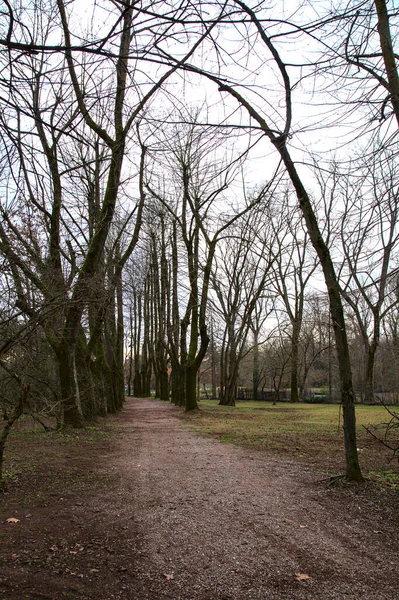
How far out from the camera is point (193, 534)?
4.27 m

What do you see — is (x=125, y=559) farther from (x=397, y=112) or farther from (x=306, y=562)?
(x=397, y=112)

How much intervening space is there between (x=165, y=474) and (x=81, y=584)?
146 inches

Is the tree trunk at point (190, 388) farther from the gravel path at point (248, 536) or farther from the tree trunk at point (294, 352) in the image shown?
the gravel path at point (248, 536)

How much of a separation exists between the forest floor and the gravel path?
0.01 meters

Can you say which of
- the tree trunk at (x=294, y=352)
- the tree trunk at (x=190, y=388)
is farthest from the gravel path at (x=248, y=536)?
the tree trunk at (x=294, y=352)

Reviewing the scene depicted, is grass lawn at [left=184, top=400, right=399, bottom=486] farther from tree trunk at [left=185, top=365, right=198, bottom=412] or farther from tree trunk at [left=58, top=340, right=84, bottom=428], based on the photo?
tree trunk at [left=185, top=365, right=198, bottom=412]

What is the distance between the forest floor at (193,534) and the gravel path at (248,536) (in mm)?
14

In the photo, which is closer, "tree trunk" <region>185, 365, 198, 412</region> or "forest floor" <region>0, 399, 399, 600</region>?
"forest floor" <region>0, 399, 399, 600</region>

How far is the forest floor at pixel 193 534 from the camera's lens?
10.6ft

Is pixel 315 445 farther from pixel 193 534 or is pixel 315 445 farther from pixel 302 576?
pixel 302 576

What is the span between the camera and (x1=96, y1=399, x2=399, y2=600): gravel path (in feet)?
10.7

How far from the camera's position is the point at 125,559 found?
3.69 metres

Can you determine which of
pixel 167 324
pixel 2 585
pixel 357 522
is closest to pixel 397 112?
pixel 357 522

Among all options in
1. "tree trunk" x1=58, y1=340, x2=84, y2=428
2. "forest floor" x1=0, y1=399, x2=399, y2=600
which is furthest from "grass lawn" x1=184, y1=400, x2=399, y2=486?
"tree trunk" x1=58, y1=340, x2=84, y2=428
